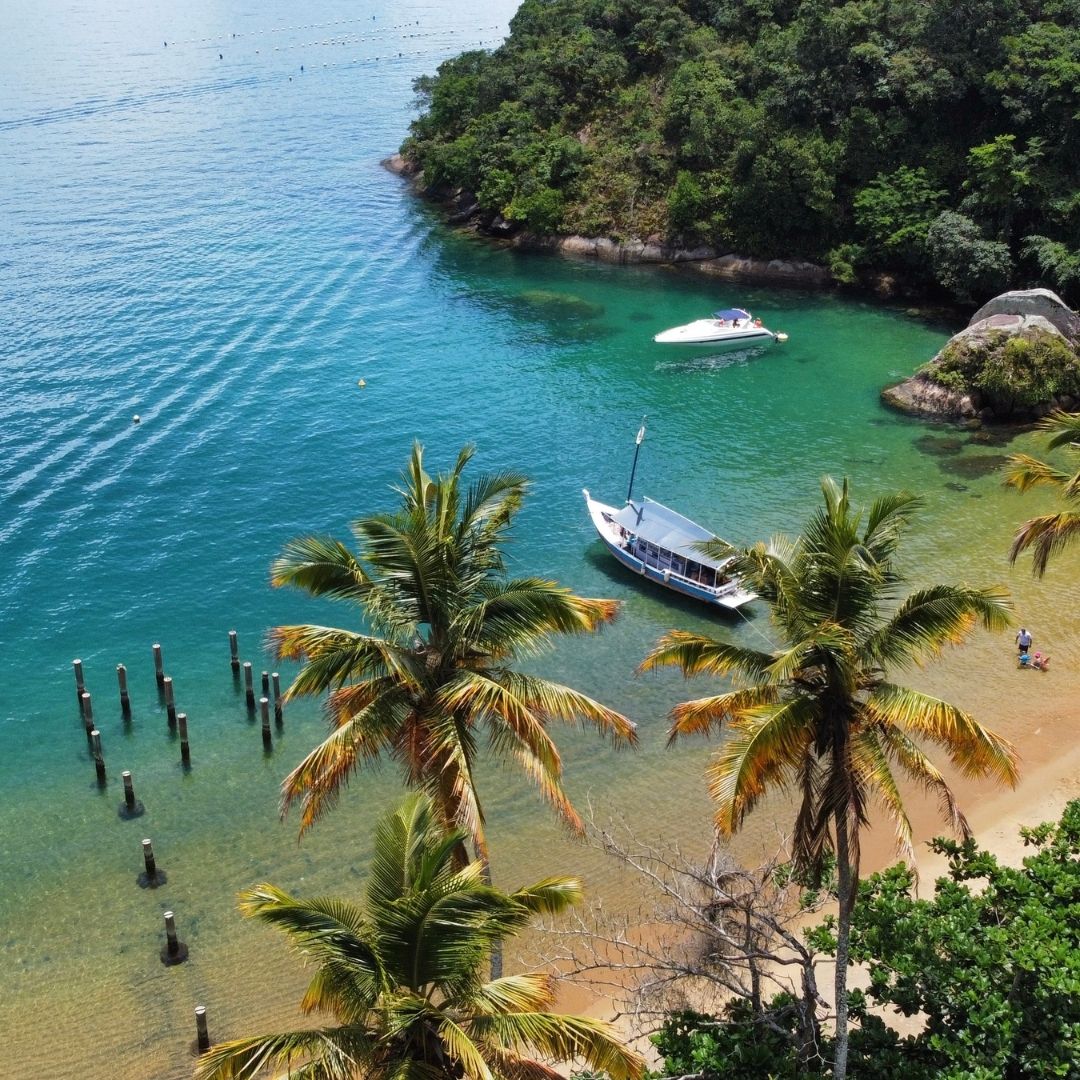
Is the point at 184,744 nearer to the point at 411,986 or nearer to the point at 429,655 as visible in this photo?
the point at 429,655

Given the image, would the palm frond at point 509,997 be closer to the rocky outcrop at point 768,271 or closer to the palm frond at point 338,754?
the palm frond at point 338,754

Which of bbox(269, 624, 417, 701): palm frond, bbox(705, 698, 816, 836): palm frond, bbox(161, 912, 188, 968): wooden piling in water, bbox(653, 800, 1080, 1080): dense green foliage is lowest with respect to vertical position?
bbox(161, 912, 188, 968): wooden piling in water

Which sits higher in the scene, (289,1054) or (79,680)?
(289,1054)

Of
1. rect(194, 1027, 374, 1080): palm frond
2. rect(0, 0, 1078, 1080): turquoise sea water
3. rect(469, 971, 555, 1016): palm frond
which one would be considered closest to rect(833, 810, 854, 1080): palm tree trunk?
rect(469, 971, 555, 1016): palm frond

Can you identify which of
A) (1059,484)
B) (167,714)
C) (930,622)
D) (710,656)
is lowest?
(167,714)

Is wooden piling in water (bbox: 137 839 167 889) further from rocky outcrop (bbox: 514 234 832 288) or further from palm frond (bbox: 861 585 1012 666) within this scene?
rocky outcrop (bbox: 514 234 832 288)

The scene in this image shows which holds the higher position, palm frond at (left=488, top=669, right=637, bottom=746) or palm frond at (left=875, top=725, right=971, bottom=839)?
palm frond at (left=488, top=669, right=637, bottom=746)

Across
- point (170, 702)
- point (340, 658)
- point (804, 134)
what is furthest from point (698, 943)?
point (804, 134)
